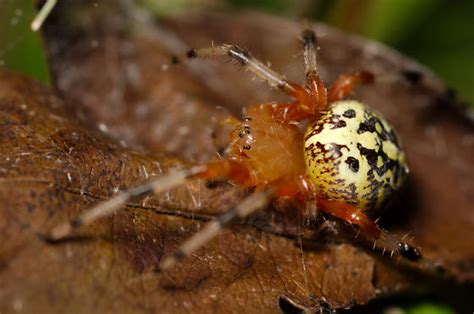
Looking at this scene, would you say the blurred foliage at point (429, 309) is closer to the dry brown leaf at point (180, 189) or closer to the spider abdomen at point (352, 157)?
the dry brown leaf at point (180, 189)

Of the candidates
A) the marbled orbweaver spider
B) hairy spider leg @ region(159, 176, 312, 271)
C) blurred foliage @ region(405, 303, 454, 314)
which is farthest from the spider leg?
blurred foliage @ region(405, 303, 454, 314)

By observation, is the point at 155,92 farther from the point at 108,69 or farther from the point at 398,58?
the point at 398,58

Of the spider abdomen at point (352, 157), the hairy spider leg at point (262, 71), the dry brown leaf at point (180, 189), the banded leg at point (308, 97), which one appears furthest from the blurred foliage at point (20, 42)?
the spider abdomen at point (352, 157)

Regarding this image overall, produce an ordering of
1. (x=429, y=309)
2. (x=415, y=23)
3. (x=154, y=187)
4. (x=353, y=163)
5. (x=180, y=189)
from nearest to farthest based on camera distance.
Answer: (x=154, y=187) → (x=180, y=189) → (x=353, y=163) → (x=429, y=309) → (x=415, y=23)

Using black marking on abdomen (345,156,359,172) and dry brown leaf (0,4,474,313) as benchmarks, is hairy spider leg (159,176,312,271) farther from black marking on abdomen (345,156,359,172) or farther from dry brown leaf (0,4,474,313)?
black marking on abdomen (345,156,359,172)

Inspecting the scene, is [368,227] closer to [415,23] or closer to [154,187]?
[154,187]

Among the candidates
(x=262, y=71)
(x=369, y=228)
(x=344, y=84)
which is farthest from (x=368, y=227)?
(x=262, y=71)

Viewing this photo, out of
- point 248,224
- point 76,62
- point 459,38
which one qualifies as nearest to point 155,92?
point 76,62
